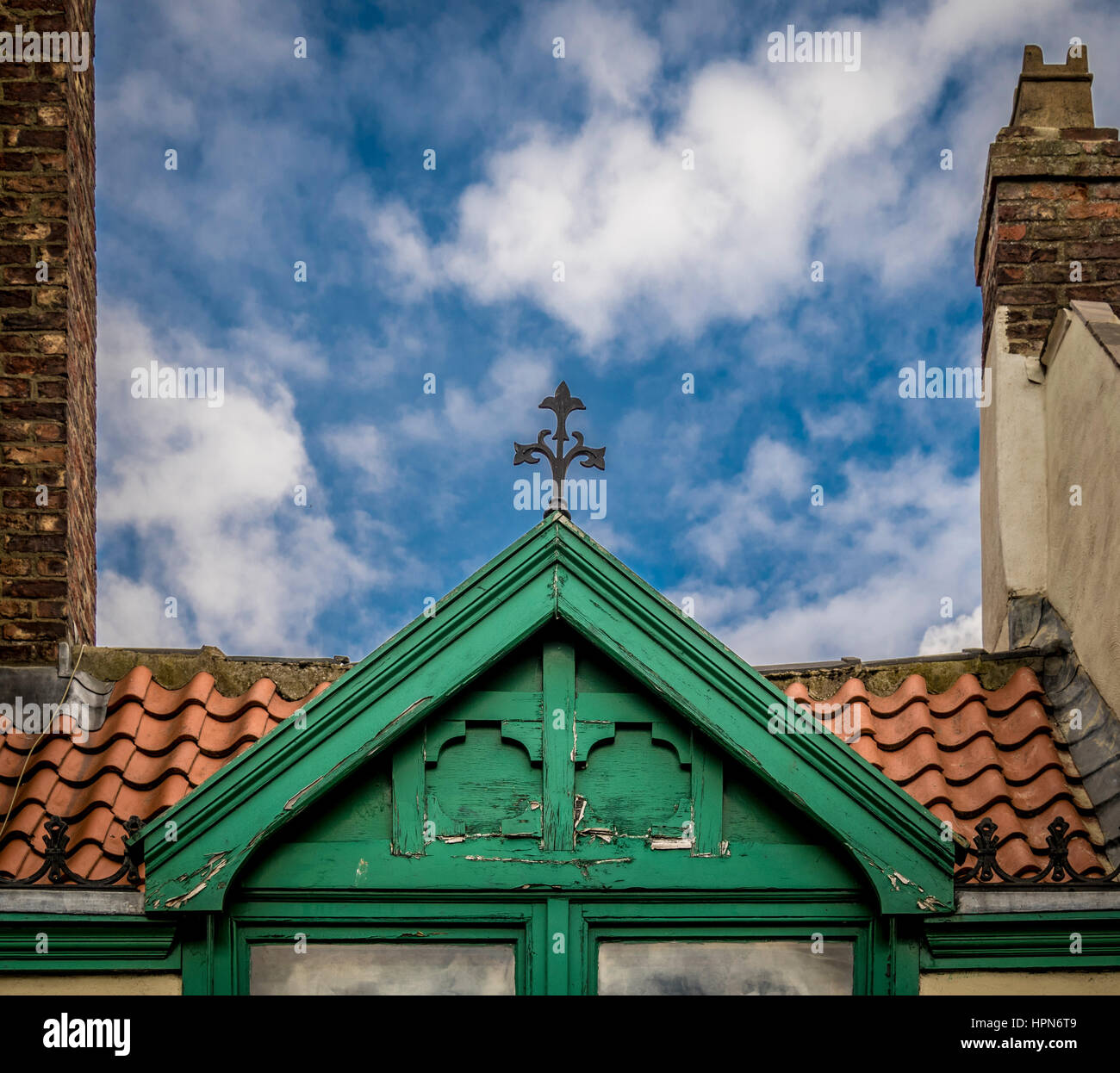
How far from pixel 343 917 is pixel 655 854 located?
115 centimetres

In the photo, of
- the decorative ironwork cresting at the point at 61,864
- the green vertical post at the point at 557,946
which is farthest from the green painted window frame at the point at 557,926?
the decorative ironwork cresting at the point at 61,864

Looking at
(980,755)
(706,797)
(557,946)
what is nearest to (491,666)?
(706,797)

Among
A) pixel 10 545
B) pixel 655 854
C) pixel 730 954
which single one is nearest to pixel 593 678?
pixel 655 854

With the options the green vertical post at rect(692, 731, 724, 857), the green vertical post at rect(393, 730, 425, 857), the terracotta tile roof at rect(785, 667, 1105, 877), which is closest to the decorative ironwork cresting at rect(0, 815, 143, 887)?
the green vertical post at rect(393, 730, 425, 857)

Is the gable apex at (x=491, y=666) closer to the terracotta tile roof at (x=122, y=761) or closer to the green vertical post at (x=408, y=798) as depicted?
the green vertical post at (x=408, y=798)

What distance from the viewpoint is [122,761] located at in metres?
4.80

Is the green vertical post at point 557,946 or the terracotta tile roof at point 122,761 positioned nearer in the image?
the green vertical post at point 557,946

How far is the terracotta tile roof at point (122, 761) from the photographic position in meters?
4.47

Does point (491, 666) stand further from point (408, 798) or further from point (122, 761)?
point (122, 761)

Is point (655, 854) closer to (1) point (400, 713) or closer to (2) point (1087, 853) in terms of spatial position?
(1) point (400, 713)

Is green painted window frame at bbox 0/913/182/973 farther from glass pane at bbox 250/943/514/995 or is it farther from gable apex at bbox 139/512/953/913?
glass pane at bbox 250/943/514/995

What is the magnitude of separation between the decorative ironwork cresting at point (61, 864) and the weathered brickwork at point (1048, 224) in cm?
485

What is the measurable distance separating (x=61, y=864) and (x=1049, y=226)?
18.1 ft

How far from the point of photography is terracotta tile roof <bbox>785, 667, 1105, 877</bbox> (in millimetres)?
4617
